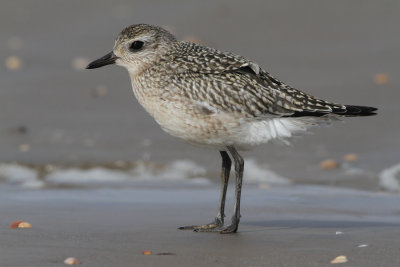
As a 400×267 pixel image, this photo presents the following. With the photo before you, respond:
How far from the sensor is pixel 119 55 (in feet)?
28.7

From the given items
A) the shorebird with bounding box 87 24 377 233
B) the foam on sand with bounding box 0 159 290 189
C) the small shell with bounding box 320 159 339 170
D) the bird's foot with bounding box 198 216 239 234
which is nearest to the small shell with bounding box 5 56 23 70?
the foam on sand with bounding box 0 159 290 189

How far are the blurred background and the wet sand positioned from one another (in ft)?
3.24

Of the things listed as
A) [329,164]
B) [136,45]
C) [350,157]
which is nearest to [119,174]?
[329,164]

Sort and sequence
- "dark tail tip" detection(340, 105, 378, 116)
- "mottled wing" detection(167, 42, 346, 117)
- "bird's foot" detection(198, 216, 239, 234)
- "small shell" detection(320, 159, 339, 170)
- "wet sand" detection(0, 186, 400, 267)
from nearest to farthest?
1. "wet sand" detection(0, 186, 400, 267)
2. "bird's foot" detection(198, 216, 239, 234)
3. "mottled wing" detection(167, 42, 346, 117)
4. "dark tail tip" detection(340, 105, 378, 116)
5. "small shell" detection(320, 159, 339, 170)

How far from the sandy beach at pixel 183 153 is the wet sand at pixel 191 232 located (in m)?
0.02

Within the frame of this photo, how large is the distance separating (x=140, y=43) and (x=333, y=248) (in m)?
2.95

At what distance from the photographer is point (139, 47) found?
28.2 ft

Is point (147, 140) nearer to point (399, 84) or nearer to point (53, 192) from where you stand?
point (53, 192)

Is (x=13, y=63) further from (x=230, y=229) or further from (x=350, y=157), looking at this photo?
(x=230, y=229)

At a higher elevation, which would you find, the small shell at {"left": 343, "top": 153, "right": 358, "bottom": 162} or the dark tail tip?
the small shell at {"left": 343, "top": 153, "right": 358, "bottom": 162}

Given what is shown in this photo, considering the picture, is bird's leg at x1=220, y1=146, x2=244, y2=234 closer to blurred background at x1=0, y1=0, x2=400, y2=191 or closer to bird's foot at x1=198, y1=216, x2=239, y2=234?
bird's foot at x1=198, y1=216, x2=239, y2=234

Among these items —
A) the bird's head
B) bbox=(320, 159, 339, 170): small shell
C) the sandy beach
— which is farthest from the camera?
bbox=(320, 159, 339, 170): small shell

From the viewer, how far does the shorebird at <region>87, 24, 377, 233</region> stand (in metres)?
7.92

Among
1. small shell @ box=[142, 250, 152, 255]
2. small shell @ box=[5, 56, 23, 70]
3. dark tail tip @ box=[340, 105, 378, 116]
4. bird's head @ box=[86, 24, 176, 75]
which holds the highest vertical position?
small shell @ box=[5, 56, 23, 70]
